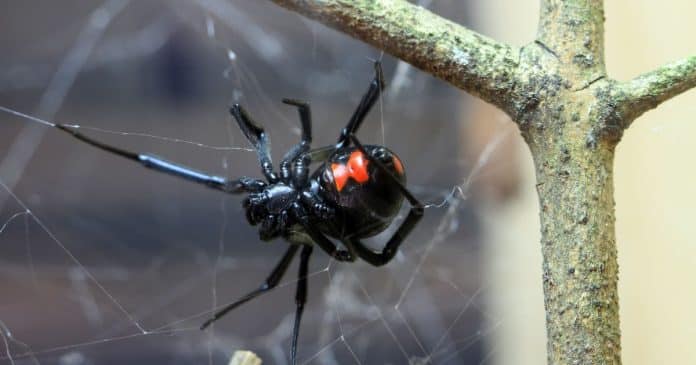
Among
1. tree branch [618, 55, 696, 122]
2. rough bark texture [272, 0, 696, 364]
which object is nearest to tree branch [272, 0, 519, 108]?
rough bark texture [272, 0, 696, 364]

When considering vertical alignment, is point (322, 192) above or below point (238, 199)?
above

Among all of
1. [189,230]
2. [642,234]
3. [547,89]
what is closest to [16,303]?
[189,230]

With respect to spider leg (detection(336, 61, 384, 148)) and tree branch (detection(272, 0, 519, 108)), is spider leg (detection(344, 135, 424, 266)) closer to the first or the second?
spider leg (detection(336, 61, 384, 148))

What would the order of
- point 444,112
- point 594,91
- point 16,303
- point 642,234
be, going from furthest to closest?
point 444,112 < point 642,234 < point 16,303 < point 594,91

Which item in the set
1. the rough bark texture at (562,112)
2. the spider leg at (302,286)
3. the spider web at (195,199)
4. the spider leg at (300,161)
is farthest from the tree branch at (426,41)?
the spider web at (195,199)

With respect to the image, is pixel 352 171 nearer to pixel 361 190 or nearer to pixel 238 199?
pixel 361 190

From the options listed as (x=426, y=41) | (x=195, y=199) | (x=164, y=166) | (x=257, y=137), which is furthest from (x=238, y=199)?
(x=426, y=41)

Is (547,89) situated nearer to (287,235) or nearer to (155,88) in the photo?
(287,235)
